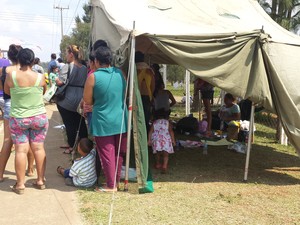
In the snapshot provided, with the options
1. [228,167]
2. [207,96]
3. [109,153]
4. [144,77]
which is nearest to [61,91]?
[144,77]

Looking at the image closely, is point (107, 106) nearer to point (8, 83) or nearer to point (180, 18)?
point (8, 83)

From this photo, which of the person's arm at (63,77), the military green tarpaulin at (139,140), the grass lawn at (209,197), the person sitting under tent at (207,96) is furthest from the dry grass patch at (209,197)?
the person sitting under tent at (207,96)

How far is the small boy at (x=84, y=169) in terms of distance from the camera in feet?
15.4

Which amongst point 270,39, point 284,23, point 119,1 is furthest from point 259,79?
point 284,23

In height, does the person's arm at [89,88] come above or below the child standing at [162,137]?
above

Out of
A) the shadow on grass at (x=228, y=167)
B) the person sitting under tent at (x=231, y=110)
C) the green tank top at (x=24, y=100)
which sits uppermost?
the green tank top at (x=24, y=100)

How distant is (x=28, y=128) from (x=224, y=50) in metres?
2.76

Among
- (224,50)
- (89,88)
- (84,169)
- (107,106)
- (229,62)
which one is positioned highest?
(224,50)

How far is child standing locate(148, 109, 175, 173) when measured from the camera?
558 centimetres

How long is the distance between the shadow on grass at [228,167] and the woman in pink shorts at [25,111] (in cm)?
189

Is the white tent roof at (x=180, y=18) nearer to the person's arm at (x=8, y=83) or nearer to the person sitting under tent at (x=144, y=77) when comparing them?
the person sitting under tent at (x=144, y=77)

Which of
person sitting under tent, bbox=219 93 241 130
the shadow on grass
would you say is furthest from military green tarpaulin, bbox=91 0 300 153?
person sitting under tent, bbox=219 93 241 130

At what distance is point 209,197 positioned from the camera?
463 cm

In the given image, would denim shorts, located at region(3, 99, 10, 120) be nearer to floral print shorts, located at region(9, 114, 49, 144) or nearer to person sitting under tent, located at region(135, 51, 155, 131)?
floral print shorts, located at region(9, 114, 49, 144)
